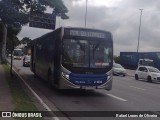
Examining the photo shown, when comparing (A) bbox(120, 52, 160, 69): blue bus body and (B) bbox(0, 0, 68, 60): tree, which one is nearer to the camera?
(B) bbox(0, 0, 68, 60): tree

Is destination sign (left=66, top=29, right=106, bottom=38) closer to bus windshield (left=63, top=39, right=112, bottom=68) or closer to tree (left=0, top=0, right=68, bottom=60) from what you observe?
bus windshield (left=63, top=39, right=112, bottom=68)

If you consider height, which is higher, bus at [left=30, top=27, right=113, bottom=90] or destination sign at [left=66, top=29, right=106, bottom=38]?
destination sign at [left=66, top=29, right=106, bottom=38]

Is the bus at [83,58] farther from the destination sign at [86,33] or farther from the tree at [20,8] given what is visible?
the tree at [20,8]

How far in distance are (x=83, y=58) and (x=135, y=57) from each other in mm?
44809

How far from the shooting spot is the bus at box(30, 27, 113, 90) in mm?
16516

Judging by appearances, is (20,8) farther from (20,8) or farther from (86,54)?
(86,54)

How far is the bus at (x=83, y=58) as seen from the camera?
1652 cm

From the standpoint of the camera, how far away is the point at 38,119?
10078mm

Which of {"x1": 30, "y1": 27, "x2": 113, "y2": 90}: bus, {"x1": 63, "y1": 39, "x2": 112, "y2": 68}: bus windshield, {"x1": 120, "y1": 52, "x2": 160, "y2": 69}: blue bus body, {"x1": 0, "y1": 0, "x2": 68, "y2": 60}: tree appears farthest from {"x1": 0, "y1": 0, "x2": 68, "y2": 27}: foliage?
{"x1": 120, "y1": 52, "x2": 160, "y2": 69}: blue bus body

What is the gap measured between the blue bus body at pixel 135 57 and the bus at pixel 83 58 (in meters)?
37.6

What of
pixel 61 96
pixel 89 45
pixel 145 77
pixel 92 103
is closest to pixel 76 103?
pixel 92 103

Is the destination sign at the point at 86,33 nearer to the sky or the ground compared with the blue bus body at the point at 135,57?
nearer to the sky

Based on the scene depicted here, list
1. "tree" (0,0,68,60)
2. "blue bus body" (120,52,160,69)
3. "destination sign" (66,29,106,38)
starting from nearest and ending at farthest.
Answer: "destination sign" (66,29,106,38), "tree" (0,0,68,60), "blue bus body" (120,52,160,69)

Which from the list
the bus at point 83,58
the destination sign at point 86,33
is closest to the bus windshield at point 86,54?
the bus at point 83,58
